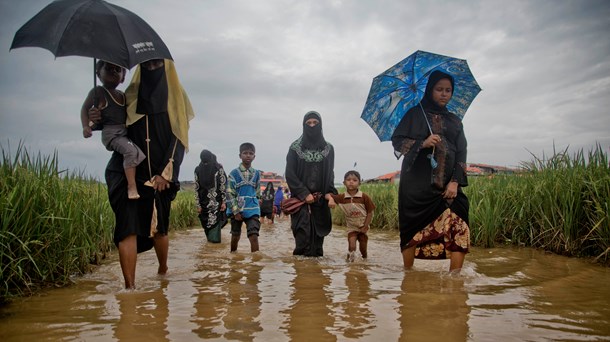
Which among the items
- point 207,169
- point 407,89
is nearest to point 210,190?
point 207,169

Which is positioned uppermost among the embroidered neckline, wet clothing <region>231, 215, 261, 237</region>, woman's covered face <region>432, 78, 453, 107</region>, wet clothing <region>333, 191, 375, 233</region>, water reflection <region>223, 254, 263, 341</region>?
woman's covered face <region>432, 78, 453, 107</region>

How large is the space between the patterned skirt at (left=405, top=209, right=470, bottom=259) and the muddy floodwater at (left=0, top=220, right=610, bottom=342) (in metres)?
0.22

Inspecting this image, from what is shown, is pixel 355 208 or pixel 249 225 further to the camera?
pixel 249 225

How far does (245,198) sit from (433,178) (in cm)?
319

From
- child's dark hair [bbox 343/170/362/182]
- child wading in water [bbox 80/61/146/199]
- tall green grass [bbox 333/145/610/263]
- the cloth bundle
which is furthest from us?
child's dark hair [bbox 343/170/362/182]

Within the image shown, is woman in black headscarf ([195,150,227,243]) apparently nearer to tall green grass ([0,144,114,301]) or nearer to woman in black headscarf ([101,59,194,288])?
tall green grass ([0,144,114,301])

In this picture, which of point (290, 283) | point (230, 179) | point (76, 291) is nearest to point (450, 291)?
point (290, 283)

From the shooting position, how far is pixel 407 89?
432 centimetres

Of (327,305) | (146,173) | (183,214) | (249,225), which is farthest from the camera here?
(183,214)

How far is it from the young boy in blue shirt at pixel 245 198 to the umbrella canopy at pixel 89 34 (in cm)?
327

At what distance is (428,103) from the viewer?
13.9ft

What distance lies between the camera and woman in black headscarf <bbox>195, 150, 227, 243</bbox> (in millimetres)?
7691

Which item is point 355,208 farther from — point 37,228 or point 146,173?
point 37,228

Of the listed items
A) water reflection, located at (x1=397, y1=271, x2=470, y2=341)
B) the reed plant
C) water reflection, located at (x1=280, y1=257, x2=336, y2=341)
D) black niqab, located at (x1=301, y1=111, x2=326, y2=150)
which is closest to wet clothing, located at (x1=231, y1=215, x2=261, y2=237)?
black niqab, located at (x1=301, y1=111, x2=326, y2=150)
